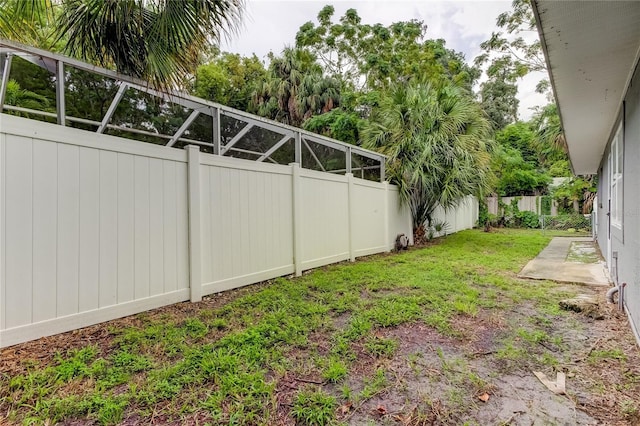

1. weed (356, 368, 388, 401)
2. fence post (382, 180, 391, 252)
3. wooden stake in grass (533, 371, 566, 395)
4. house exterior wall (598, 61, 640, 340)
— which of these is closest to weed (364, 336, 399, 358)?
weed (356, 368, 388, 401)

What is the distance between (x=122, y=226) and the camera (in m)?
3.26

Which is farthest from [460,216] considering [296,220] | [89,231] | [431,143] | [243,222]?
[89,231]

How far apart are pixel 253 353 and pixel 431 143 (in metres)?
6.89

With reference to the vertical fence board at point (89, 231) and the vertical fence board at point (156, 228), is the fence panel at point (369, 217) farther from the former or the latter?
the vertical fence board at point (89, 231)

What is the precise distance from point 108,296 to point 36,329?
0.56 meters

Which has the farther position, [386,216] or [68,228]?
[386,216]

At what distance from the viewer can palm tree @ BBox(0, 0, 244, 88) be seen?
2.91 m

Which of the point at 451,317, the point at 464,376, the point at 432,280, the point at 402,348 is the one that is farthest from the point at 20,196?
the point at 432,280

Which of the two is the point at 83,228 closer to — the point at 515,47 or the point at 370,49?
the point at 370,49

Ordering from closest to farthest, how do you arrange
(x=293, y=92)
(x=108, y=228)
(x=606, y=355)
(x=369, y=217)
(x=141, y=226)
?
(x=606, y=355), (x=108, y=228), (x=141, y=226), (x=369, y=217), (x=293, y=92)

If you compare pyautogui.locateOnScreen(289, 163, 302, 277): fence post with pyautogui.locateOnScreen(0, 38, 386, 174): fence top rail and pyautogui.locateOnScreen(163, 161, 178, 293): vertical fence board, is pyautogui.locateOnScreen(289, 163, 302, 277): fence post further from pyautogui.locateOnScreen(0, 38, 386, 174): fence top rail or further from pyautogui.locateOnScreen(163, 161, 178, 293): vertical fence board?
pyautogui.locateOnScreen(163, 161, 178, 293): vertical fence board

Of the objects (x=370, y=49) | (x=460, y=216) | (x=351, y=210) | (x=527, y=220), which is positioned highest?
(x=370, y=49)

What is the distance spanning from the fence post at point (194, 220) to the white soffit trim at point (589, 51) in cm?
339

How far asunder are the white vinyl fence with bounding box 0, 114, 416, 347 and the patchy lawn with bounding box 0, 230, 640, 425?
265mm
